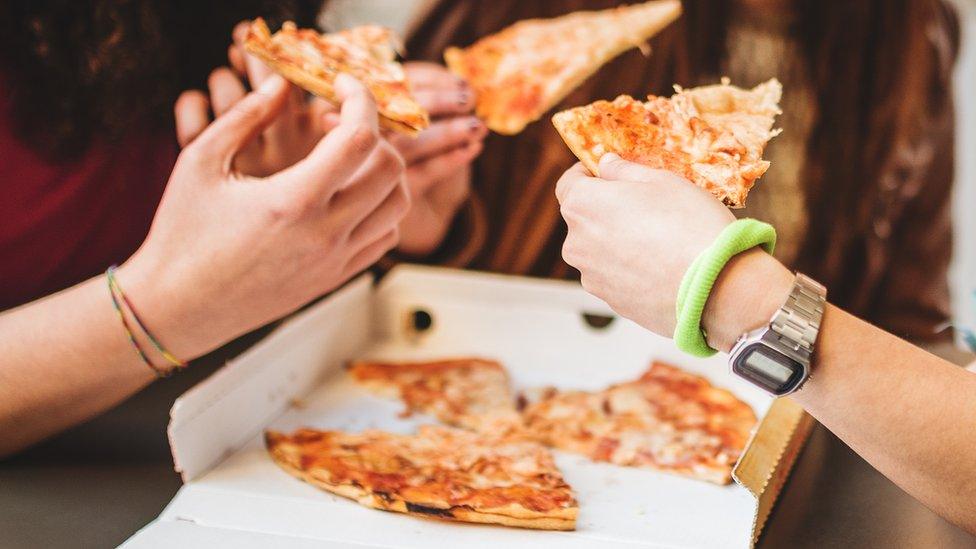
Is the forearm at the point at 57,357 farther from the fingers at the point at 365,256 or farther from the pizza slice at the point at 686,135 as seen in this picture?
the pizza slice at the point at 686,135

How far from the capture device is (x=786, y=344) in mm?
656

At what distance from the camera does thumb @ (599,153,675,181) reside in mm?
748

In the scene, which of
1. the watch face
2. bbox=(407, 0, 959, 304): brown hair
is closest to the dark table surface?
the watch face

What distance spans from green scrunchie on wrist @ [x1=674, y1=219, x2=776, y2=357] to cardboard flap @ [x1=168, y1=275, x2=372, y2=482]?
22.4 inches

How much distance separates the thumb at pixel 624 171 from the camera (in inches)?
29.4

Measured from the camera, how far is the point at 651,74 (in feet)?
5.12

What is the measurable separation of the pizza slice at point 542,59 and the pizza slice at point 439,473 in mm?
602

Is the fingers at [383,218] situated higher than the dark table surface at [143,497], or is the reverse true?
the fingers at [383,218]

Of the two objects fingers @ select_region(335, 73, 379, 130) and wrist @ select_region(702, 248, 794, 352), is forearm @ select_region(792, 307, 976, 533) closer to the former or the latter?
wrist @ select_region(702, 248, 794, 352)

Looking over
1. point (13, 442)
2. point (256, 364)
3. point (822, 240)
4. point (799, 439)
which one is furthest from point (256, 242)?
point (822, 240)

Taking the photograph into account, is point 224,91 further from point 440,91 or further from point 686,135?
point 686,135

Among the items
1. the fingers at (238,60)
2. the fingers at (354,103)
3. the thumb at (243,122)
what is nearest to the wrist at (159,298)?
the thumb at (243,122)

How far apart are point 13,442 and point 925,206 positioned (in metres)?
1.76

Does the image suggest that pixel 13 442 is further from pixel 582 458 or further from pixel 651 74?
pixel 651 74
